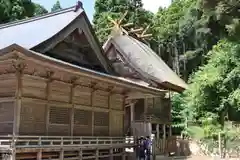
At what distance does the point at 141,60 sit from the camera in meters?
21.9

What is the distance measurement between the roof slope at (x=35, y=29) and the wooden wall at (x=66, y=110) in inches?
63.7

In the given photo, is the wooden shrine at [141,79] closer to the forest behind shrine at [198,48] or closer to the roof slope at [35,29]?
the forest behind shrine at [198,48]

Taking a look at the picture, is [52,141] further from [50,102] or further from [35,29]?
[35,29]

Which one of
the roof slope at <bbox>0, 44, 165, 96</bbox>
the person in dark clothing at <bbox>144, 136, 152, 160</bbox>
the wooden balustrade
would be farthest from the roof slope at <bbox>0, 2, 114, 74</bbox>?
the person in dark clothing at <bbox>144, 136, 152, 160</bbox>

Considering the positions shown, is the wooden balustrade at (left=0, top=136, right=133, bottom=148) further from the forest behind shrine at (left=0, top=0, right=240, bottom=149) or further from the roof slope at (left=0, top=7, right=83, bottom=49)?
the forest behind shrine at (left=0, top=0, right=240, bottom=149)

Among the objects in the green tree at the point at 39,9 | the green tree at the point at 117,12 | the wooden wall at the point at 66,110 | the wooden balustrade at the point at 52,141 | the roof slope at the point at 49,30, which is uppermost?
the green tree at the point at 39,9

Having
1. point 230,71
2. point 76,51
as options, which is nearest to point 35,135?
point 76,51

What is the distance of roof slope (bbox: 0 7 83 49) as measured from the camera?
1199cm

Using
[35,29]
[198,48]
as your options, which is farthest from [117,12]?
[35,29]

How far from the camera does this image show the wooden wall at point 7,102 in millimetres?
10594

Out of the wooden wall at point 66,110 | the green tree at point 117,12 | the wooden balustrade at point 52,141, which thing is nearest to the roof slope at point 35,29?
the wooden wall at point 66,110

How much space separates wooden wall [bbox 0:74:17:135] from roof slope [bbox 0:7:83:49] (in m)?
1.25

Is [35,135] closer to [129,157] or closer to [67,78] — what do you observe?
[67,78]

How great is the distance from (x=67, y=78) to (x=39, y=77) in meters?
1.33
